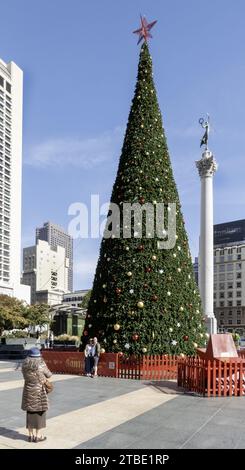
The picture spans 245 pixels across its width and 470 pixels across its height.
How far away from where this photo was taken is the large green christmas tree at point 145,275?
17641 mm

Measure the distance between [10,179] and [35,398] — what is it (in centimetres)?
11987

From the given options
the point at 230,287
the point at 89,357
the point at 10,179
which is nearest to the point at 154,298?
the point at 89,357

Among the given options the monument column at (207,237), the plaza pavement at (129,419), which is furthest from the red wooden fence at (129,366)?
the monument column at (207,237)

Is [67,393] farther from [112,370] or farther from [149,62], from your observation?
[149,62]

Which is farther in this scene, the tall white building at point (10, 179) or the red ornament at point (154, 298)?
the tall white building at point (10, 179)

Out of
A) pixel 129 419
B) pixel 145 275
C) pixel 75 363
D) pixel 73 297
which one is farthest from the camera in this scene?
pixel 73 297

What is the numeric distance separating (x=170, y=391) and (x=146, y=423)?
467 centimetres

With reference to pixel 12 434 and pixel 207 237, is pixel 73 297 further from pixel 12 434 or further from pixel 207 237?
pixel 12 434

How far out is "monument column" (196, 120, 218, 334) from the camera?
42125mm

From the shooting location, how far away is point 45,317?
58.2m

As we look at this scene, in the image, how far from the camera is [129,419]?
9.68 m

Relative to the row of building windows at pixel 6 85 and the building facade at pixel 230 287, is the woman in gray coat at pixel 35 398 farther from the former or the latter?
the row of building windows at pixel 6 85

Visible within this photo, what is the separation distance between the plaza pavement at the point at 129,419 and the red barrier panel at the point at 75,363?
2.71 m
